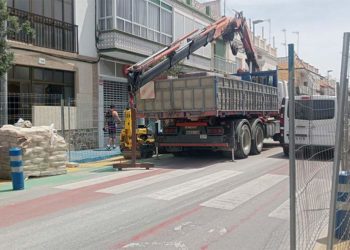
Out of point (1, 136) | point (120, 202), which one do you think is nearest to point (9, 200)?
point (120, 202)

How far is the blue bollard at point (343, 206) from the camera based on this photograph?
17.7 ft

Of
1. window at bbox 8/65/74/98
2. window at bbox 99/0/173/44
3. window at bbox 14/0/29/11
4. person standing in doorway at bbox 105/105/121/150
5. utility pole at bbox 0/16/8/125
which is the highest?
window at bbox 99/0/173/44

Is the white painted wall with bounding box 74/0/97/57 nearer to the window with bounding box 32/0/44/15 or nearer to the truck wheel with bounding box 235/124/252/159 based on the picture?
the window with bounding box 32/0/44/15

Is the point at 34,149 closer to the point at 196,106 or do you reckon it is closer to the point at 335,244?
the point at 196,106

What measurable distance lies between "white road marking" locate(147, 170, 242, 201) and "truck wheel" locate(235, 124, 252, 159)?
9.29 feet

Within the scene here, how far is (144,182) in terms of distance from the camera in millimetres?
10352

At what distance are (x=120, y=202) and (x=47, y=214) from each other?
134cm

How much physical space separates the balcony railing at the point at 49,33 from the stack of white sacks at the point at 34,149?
5767mm

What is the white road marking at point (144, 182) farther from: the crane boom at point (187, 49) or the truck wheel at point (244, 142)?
the crane boom at point (187, 49)

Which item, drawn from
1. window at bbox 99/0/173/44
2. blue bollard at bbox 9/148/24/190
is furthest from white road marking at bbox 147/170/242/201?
window at bbox 99/0/173/44

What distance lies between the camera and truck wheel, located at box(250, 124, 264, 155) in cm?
1593

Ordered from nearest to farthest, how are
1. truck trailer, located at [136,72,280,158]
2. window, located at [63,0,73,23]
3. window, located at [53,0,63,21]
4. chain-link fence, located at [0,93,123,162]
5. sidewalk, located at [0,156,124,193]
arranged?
1. sidewalk, located at [0,156,124,193]
2. truck trailer, located at [136,72,280,158]
3. chain-link fence, located at [0,93,123,162]
4. window, located at [53,0,63,21]
5. window, located at [63,0,73,23]

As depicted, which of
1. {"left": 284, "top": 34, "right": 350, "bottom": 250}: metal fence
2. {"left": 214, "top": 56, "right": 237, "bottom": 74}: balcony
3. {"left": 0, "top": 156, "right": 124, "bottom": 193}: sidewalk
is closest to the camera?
{"left": 284, "top": 34, "right": 350, "bottom": 250}: metal fence

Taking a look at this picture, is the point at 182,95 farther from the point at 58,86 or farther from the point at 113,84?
the point at 113,84
